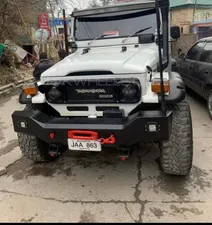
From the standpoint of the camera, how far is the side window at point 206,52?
5295 mm

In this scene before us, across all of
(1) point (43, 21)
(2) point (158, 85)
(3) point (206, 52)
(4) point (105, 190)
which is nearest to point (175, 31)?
(3) point (206, 52)

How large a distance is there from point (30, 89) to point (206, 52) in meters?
4.01

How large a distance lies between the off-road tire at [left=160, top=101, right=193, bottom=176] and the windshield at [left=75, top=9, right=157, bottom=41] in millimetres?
1564

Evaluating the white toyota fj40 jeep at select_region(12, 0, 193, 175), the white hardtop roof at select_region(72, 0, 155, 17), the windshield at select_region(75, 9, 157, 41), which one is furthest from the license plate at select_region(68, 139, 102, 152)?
the white hardtop roof at select_region(72, 0, 155, 17)

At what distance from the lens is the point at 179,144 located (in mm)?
2762

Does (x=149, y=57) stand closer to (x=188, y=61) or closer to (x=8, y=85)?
(x=188, y=61)

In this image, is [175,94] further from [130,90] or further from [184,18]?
[184,18]

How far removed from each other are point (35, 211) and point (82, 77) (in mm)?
1504

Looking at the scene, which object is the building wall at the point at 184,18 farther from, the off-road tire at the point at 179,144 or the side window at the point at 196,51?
the off-road tire at the point at 179,144

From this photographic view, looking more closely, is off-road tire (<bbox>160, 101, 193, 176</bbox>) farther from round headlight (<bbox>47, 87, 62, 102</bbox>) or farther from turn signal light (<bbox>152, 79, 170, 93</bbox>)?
round headlight (<bbox>47, 87, 62, 102</bbox>)

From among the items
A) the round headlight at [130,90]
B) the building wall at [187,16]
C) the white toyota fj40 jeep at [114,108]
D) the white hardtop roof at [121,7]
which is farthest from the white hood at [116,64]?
the building wall at [187,16]

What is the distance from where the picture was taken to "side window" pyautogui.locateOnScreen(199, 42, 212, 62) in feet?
17.4

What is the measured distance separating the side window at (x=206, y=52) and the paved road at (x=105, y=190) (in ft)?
7.21

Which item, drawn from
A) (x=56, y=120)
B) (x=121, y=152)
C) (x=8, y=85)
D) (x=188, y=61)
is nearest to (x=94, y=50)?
(x=56, y=120)
